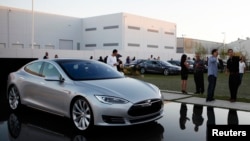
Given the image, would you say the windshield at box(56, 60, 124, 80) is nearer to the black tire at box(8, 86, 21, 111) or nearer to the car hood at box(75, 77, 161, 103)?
Answer: the car hood at box(75, 77, 161, 103)

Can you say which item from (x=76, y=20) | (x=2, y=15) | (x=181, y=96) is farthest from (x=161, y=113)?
(x=76, y=20)

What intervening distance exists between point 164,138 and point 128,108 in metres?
0.89

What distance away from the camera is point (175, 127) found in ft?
21.0

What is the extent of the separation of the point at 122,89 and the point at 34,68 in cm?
285

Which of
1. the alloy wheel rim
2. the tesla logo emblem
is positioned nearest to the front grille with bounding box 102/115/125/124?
the alloy wheel rim

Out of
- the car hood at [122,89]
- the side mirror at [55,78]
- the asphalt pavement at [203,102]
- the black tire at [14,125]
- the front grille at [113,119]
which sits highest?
the side mirror at [55,78]

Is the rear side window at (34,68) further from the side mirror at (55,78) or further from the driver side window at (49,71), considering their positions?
the side mirror at (55,78)

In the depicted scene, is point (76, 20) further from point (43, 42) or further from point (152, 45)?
point (152, 45)

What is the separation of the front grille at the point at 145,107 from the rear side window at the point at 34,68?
114 inches

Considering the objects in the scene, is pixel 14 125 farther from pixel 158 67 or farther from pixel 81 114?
pixel 158 67

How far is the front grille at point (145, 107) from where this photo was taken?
565 centimetres

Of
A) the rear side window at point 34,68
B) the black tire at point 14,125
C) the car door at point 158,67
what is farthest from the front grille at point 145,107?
the car door at point 158,67

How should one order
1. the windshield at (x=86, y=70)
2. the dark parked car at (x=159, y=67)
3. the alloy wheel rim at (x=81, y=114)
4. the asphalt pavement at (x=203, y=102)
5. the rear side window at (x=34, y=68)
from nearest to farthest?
the alloy wheel rim at (x=81, y=114)
the windshield at (x=86, y=70)
the rear side window at (x=34, y=68)
the asphalt pavement at (x=203, y=102)
the dark parked car at (x=159, y=67)

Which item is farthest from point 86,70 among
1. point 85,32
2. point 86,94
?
point 85,32
